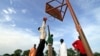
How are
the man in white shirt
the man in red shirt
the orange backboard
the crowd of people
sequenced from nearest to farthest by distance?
the crowd of people, the man in white shirt, the man in red shirt, the orange backboard

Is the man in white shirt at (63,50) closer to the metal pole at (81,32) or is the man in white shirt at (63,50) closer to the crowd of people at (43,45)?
the crowd of people at (43,45)

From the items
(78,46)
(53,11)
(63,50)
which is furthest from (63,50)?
(53,11)

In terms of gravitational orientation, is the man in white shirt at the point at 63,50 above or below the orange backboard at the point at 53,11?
below

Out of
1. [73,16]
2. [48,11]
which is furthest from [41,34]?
[48,11]

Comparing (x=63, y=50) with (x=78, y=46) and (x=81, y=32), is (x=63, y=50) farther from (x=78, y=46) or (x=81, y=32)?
(x=81, y=32)

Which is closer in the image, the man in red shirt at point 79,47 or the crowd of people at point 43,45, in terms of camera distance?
the crowd of people at point 43,45

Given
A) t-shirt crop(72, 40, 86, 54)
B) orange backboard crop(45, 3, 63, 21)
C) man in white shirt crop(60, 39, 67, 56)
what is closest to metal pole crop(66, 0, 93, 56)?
t-shirt crop(72, 40, 86, 54)

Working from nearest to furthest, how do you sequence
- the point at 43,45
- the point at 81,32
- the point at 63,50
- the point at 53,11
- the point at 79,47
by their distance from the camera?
the point at 43,45 < the point at 63,50 < the point at 79,47 < the point at 81,32 < the point at 53,11

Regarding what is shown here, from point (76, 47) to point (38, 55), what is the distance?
8.19 ft

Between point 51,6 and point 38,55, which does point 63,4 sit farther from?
point 38,55

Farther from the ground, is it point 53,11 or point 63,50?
point 53,11

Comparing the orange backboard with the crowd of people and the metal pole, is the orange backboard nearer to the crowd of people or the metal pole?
the metal pole

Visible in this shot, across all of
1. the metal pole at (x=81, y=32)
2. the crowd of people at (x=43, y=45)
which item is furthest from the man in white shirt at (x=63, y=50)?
the metal pole at (x=81, y=32)

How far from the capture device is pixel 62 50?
7.04m
